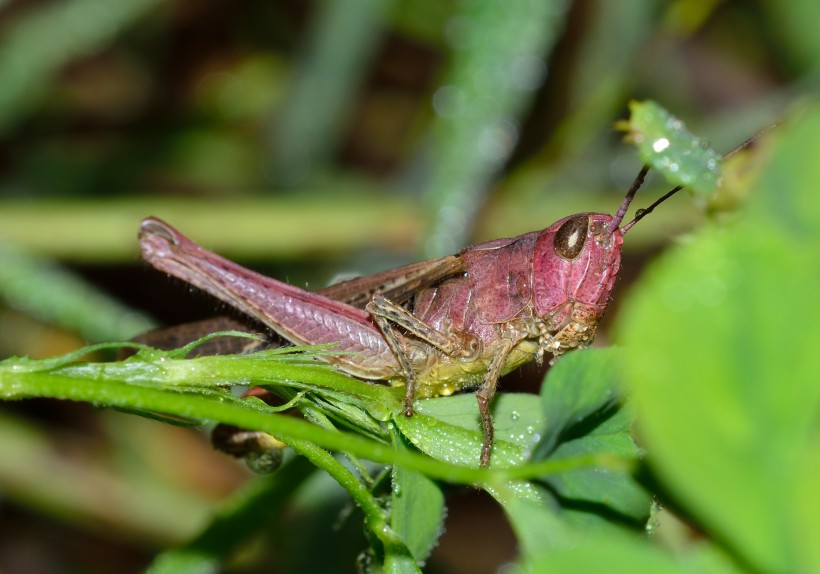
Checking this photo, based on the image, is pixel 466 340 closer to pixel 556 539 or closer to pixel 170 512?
pixel 556 539

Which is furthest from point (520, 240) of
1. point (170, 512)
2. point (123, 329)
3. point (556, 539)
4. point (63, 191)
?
point (63, 191)

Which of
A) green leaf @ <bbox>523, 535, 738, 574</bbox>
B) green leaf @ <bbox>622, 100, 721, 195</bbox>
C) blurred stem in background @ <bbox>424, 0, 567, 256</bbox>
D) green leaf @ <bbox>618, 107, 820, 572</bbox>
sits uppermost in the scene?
blurred stem in background @ <bbox>424, 0, 567, 256</bbox>

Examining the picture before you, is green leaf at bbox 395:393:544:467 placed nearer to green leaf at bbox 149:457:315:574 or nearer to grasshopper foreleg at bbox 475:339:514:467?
grasshopper foreleg at bbox 475:339:514:467

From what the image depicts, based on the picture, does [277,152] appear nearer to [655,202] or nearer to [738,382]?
[655,202]

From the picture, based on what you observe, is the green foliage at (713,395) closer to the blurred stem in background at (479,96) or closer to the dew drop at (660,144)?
the dew drop at (660,144)

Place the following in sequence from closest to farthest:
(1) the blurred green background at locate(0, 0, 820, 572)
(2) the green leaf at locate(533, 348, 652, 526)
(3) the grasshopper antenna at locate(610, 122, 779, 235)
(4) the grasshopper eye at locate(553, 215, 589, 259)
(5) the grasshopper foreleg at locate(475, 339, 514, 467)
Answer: (2) the green leaf at locate(533, 348, 652, 526) → (5) the grasshopper foreleg at locate(475, 339, 514, 467) → (3) the grasshopper antenna at locate(610, 122, 779, 235) → (4) the grasshopper eye at locate(553, 215, 589, 259) → (1) the blurred green background at locate(0, 0, 820, 572)

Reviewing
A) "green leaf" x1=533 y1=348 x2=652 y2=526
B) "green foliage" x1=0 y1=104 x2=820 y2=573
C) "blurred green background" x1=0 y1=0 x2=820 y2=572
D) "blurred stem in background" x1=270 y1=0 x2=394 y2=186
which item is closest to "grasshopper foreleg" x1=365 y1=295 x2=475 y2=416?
"green leaf" x1=533 y1=348 x2=652 y2=526

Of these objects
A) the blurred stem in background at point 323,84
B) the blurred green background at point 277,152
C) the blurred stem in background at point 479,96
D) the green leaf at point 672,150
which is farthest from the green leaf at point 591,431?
the blurred stem in background at point 323,84
